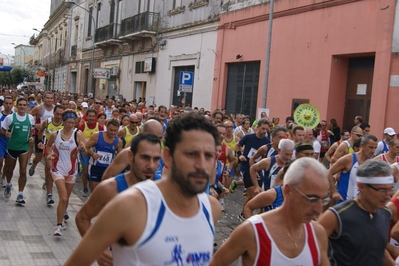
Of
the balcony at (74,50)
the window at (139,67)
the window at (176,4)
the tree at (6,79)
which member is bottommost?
the tree at (6,79)

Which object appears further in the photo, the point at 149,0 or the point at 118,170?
the point at 149,0

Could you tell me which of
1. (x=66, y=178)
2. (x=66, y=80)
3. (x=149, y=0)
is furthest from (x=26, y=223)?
(x=66, y=80)

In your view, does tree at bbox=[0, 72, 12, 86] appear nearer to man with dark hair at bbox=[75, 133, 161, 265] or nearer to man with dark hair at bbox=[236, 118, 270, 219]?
man with dark hair at bbox=[236, 118, 270, 219]

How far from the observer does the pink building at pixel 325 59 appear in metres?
14.9

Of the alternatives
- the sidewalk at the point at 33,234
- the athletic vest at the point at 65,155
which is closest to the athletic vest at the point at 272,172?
the sidewalk at the point at 33,234

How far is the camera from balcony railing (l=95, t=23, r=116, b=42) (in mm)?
37500

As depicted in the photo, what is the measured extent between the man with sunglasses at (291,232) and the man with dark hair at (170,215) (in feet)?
1.73

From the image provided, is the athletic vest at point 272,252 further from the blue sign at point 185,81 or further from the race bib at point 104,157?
the blue sign at point 185,81

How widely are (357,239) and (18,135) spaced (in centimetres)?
784

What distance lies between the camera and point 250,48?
70.8 ft

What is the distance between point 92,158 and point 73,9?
155 feet

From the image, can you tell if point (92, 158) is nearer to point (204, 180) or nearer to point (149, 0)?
point (204, 180)

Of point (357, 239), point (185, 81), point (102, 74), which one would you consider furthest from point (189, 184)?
point (102, 74)

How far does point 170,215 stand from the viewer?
99.6 inches
